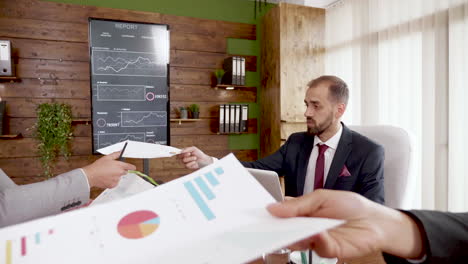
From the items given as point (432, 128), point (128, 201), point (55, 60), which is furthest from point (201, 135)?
point (128, 201)

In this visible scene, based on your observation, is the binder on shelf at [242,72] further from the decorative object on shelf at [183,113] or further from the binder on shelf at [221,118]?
the decorative object on shelf at [183,113]

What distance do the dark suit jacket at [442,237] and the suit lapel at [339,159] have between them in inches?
47.0

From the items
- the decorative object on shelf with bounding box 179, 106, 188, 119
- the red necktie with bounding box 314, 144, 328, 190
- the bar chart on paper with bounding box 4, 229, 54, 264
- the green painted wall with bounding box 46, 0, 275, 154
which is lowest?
the red necktie with bounding box 314, 144, 328, 190

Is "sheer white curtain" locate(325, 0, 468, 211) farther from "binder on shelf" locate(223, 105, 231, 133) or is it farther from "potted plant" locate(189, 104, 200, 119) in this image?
"potted plant" locate(189, 104, 200, 119)

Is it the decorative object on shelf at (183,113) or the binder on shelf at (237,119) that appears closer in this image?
the decorative object on shelf at (183,113)

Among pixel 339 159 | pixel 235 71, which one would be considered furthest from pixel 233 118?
pixel 339 159

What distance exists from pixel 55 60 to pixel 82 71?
283mm

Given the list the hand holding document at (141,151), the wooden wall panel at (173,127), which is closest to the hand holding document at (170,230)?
the hand holding document at (141,151)

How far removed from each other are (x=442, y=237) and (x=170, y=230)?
0.50 meters

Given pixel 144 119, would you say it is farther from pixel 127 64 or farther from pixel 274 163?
pixel 274 163

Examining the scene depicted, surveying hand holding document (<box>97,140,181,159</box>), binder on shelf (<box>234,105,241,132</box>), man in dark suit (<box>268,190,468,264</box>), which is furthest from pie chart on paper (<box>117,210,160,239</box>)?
binder on shelf (<box>234,105,241,132</box>)

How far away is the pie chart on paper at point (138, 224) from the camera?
0.48m

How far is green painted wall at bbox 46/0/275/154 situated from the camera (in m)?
3.72

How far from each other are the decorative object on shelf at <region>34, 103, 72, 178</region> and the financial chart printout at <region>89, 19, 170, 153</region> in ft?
0.95
